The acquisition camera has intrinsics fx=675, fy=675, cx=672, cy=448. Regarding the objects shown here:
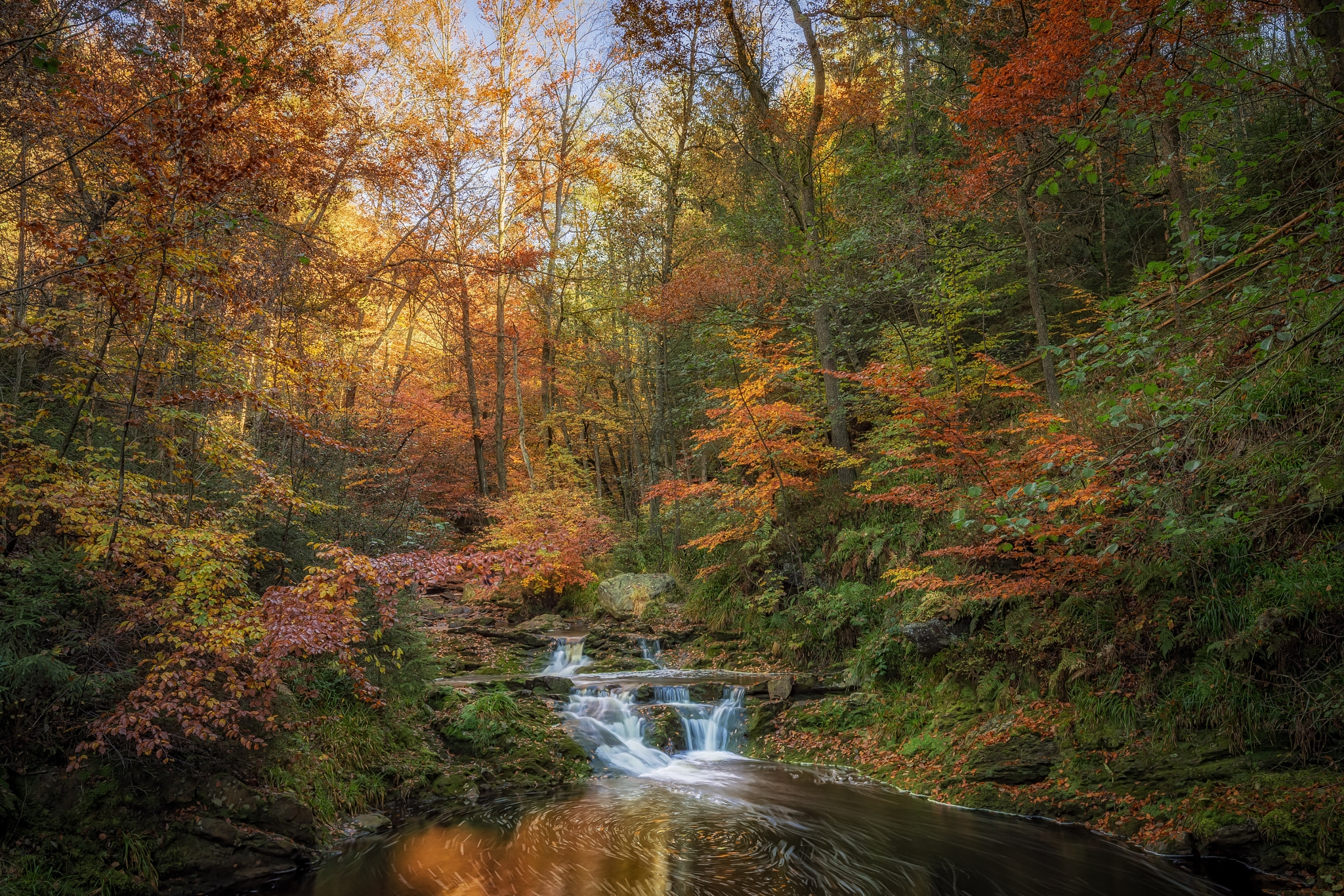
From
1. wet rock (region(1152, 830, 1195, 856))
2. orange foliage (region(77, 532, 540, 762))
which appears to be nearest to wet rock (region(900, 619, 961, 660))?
wet rock (region(1152, 830, 1195, 856))

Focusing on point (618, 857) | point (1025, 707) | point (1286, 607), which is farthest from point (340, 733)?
point (1286, 607)

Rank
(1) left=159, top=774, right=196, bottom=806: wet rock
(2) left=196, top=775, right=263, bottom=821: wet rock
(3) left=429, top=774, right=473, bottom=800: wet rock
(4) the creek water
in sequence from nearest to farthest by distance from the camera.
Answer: (1) left=159, top=774, right=196, bottom=806: wet rock < (4) the creek water < (2) left=196, top=775, right=263, bottom=821: wet rock < (3) left=429, top=774, right=473, bottom=800: wet rock

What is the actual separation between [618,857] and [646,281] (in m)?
16.9

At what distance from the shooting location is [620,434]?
88.5 feet

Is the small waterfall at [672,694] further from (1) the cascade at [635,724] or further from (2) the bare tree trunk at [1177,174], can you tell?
(2) the bare tree trunk at [1177,174]

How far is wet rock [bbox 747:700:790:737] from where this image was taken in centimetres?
1039

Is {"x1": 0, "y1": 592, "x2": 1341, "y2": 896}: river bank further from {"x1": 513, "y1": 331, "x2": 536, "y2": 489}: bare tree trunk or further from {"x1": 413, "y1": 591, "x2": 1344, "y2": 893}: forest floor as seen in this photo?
{"x1": 513, "y1": 331, "x2": 536, "y2": 489}: bare tree trunk

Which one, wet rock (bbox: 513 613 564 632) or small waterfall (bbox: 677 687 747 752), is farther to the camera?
wet rock (bbox: 513 613 564 632)

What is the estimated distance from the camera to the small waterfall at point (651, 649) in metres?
14.4

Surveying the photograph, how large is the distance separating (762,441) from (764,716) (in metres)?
5.01

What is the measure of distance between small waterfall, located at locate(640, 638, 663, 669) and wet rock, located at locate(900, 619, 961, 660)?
6217 millimetres

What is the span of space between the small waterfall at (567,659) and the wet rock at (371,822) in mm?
6018

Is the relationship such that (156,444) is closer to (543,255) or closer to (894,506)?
(894,506)

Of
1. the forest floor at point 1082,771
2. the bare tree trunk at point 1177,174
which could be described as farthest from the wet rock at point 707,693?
the bare tree trunk at point 1177,174
